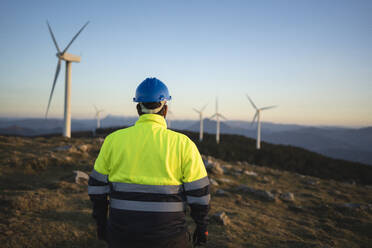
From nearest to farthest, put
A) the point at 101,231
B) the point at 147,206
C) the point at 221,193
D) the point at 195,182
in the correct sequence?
the point at 147,206, the point at 195,182, the point at 101,231, the point at 221,193

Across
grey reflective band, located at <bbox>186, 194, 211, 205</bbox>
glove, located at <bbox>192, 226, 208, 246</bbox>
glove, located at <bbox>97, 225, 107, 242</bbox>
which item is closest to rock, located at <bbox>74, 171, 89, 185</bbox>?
glove, located at <bbox>97, 225, 107, 242</bbox>

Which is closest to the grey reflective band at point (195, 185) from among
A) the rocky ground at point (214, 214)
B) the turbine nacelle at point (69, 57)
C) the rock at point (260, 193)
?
the rocky ground at point (214, 214)

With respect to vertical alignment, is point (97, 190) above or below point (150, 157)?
below

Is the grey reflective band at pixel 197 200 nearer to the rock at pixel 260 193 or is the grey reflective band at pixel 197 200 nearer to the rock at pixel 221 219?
the rock at pixel 221 219

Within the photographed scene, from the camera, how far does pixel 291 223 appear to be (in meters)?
7.23

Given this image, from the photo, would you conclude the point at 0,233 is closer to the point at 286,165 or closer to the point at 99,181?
the point at 99,181

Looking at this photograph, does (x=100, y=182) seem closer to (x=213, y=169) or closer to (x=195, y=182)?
(x=195, y=182)

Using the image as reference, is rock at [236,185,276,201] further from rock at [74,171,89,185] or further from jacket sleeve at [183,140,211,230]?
jacket sleeve at [183,140,211,230]

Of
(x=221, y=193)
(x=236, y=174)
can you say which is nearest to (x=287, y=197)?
(x=221, y=193)

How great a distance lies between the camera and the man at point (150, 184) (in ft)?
7.50

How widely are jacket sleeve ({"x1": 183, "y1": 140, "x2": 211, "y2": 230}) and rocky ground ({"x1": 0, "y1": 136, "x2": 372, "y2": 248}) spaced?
10.2 feet

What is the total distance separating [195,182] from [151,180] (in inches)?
19.4

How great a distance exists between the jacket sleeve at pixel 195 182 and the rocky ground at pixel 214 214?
3.10 meters

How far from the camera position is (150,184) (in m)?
2.31
